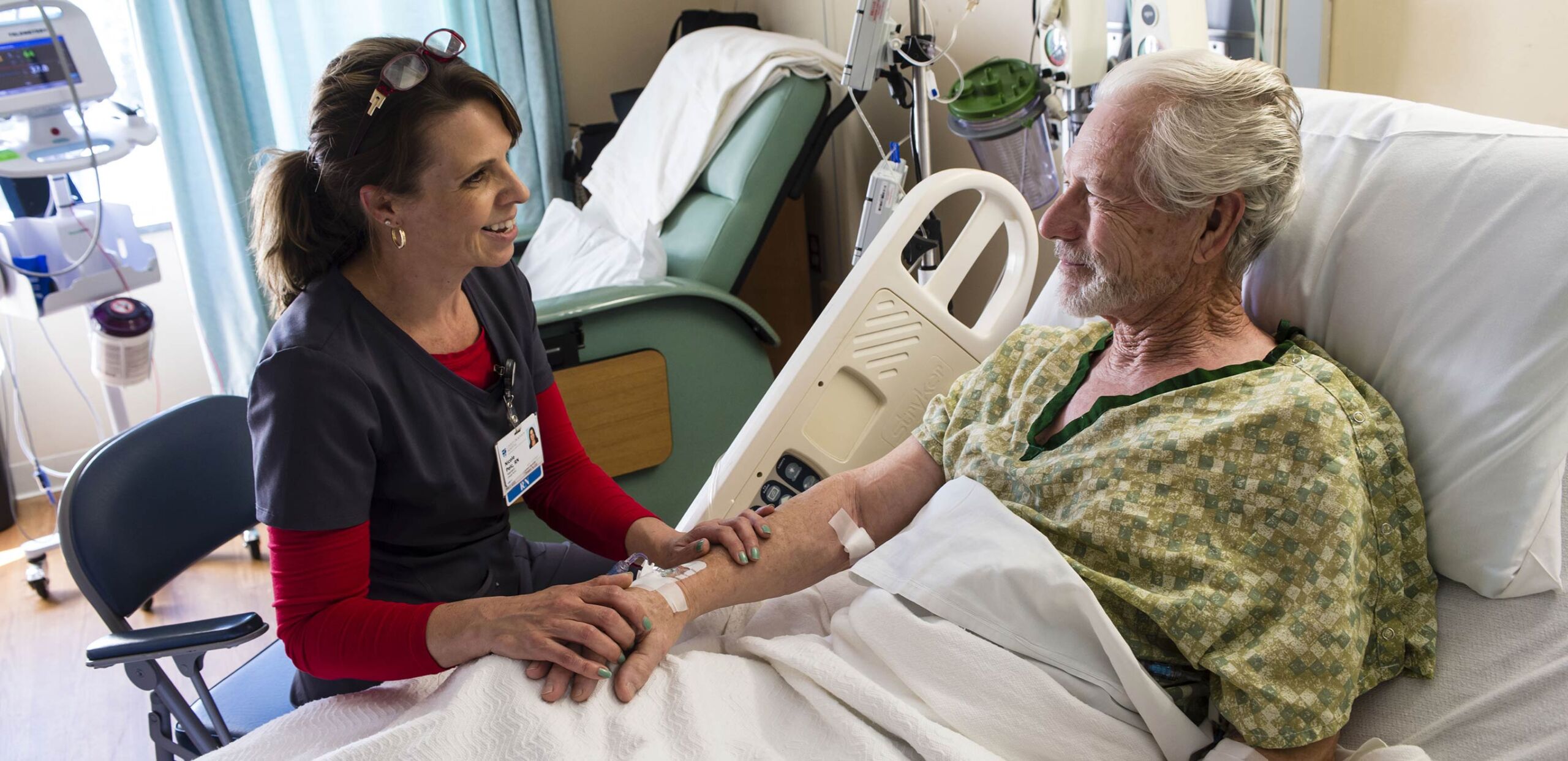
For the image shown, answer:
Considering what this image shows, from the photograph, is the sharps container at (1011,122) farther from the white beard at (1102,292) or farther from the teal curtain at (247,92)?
the teal curtain at (247,92)

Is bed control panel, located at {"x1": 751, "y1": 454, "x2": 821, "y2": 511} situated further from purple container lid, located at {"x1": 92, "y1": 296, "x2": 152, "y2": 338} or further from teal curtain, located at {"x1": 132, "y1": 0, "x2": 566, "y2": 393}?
purple container lid, located at {"x1": 92, "y1": 296, "x2": 152, "y2": 338}

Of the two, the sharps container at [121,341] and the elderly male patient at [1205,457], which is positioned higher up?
the elderly male patient at [1205,457]

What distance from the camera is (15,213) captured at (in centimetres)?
295

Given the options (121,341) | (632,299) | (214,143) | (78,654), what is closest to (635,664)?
(632,299)

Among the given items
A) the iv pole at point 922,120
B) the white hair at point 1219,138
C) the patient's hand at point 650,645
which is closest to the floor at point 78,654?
the patient's hand at point 650,645

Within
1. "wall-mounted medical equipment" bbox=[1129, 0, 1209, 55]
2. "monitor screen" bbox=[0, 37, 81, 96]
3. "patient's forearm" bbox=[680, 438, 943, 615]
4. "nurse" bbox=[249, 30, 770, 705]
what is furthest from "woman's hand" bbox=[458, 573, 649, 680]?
"monitor screen" bbox=[0, 37, 81, 96]

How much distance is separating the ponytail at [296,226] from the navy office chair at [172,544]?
390mm

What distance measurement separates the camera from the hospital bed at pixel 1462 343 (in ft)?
3.54

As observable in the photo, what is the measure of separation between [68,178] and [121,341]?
48 cm

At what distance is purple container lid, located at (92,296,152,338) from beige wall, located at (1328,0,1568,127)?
299 centimetres

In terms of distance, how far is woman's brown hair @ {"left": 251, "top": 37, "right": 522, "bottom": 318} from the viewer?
4.32 ft

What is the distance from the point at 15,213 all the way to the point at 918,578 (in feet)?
9.56

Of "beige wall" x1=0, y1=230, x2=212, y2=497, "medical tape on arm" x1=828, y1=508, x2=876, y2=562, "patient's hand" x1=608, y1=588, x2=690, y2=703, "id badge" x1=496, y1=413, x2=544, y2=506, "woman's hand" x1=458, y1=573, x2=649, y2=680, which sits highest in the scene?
"id badge" x1=496, y1=413, x2=544, y2=506

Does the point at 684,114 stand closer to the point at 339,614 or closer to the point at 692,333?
the point at 692,333
